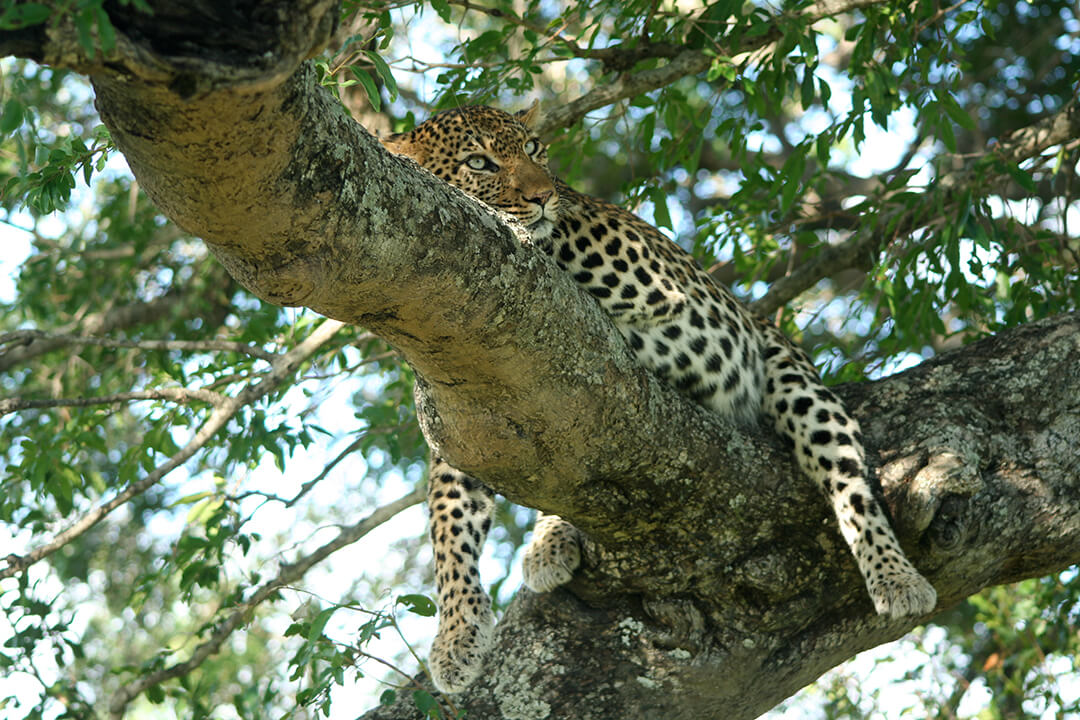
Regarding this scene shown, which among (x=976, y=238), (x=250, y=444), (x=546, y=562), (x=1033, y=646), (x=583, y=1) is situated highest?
(x=583, y=1)

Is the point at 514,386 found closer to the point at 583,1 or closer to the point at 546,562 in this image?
the point at 546,562

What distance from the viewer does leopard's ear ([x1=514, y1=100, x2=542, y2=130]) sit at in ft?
20.1

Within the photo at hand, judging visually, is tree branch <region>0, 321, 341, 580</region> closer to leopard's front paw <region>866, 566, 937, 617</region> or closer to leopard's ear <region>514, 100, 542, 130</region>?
leopard's ear <region>514, 100, 542, 130</region>

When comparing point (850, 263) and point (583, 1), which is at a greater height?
point (583, 1)

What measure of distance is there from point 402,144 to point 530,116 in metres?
0.73

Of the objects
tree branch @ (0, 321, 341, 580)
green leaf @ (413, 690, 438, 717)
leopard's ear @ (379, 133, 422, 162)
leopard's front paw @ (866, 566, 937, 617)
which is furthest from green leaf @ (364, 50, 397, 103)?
leopard's front paw @ (866, 566, 937, 617)

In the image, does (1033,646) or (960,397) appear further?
(1033,646)

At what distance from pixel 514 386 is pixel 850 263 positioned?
4129mm

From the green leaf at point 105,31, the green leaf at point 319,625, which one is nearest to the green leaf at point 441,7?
the green leaf at point 319,625

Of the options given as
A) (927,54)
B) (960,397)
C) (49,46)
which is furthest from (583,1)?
(49,46)

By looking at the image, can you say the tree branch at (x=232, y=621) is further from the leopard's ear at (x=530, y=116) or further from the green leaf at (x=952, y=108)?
the green leaf at (x=952, y=108)

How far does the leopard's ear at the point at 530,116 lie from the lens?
6.11 meters

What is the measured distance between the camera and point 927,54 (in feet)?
20.6

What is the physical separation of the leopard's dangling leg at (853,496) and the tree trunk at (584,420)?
4.3 inches
